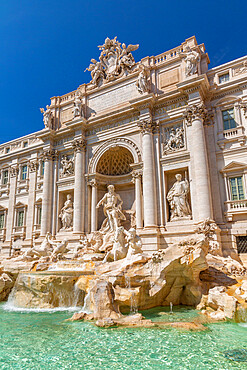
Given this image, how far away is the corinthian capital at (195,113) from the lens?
57.8 feet

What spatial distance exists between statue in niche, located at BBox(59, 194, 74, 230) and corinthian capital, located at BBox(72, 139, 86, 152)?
3.98 m

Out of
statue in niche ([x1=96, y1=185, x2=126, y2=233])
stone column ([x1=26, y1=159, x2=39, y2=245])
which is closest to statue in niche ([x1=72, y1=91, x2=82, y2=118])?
stone column ([x1=26, y1=159, x2=39, y2=245])

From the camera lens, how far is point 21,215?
26688mm

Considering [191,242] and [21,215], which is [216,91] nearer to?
[191,242]

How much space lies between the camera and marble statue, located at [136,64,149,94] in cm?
2012

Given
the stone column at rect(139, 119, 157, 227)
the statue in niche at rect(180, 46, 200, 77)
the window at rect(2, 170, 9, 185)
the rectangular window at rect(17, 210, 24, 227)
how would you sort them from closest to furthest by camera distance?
the stone column at rect(139, 119, 157, 227), the statue in niche at rect(180, 46, 200, 77), the rectangular window at rect(17, 210, 24, 227), the window at rect(2, 170, 9, 185)

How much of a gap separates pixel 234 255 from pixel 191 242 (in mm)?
5259

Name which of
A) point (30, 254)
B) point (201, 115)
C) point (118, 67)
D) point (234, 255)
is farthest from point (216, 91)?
point (30, 254)

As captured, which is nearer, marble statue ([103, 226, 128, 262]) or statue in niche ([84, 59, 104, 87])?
marble statue ([103, 226, 128, 262])

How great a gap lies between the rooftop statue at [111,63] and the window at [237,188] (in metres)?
12.0

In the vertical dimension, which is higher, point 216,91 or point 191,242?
point 216,91

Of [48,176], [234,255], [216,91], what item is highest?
[216,91]

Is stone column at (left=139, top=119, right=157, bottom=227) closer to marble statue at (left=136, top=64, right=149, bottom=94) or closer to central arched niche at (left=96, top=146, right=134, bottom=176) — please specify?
marble statue at (left=136, top=64, right=149, bottom=94)

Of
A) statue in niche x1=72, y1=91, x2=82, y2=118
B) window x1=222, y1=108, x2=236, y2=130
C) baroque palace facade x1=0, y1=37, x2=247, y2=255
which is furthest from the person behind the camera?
statue in niche x1=72, y1=91, x2=82, y2=118
